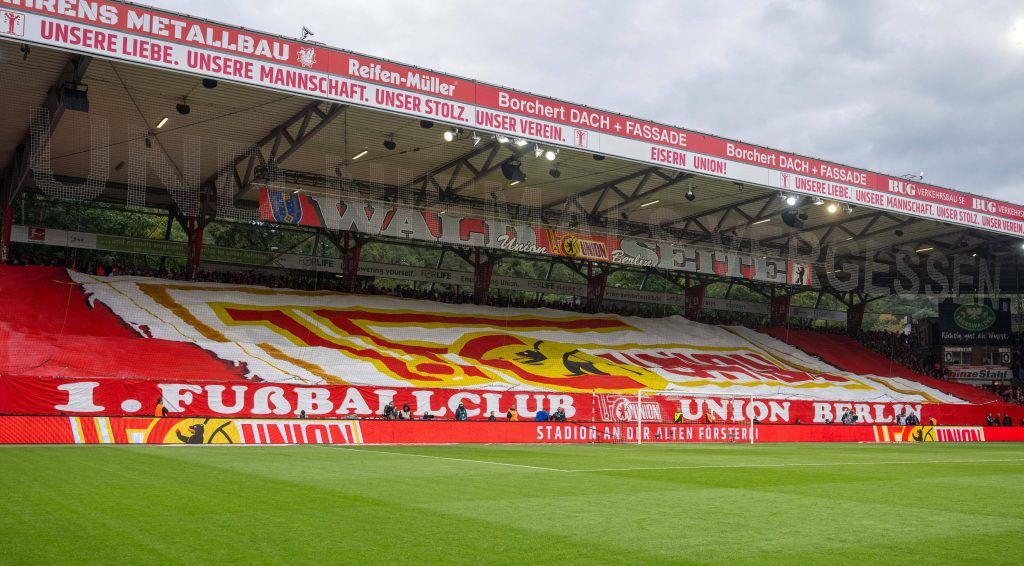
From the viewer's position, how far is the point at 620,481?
538 inches

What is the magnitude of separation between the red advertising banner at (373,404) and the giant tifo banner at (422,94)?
848 centimetres

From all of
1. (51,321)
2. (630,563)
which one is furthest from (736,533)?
(51,321)

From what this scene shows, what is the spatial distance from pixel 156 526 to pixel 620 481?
7627 mm

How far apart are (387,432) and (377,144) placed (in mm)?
10861

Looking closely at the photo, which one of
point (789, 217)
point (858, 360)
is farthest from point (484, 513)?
point (858, 360)

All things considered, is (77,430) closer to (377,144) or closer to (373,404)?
(373,404)

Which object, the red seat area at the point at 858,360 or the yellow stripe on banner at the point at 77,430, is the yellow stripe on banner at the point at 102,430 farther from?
the red seat area at the point at 858,360

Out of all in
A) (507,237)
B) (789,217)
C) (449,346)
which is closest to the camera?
(507,237)

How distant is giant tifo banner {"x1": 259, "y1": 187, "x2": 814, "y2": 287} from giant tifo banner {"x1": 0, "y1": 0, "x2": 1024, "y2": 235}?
24.8ft

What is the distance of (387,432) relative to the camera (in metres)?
24.7

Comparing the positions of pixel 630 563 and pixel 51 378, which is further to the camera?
pixel 51 378

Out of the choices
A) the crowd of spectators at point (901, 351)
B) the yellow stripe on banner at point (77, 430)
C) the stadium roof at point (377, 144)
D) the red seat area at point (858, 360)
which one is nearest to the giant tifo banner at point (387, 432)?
the yellow stripe on banner at point (77, 430)

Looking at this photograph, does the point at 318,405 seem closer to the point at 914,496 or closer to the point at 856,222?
the point at 914,496

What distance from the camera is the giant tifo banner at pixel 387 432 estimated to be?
20688 millimetres
